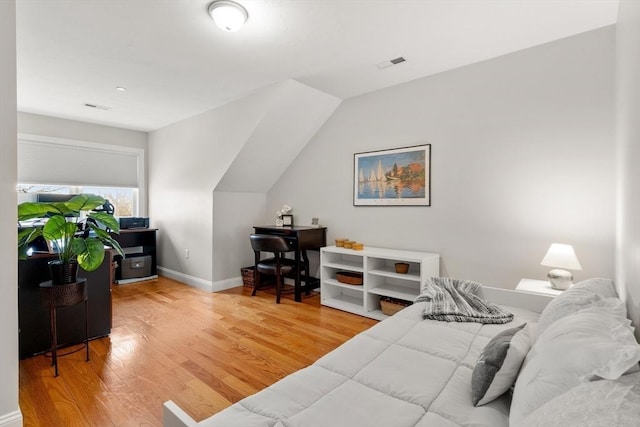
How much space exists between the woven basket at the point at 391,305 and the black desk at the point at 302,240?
1066 millimetres

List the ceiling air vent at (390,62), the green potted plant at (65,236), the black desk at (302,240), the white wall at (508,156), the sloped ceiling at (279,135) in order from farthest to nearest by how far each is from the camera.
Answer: the black desk at (302,240) → the sloped ceiling at (279,135) → the ceiling air vent at (390,62) → the white wall at (508,156) → the green potted plant at (65,236)

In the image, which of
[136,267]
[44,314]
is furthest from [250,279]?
[44,314]

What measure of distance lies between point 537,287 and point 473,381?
1575mm

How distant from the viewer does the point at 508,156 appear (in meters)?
2.72

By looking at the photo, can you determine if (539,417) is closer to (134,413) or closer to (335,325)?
(134,413)

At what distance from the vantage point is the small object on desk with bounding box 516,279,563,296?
2171 mm

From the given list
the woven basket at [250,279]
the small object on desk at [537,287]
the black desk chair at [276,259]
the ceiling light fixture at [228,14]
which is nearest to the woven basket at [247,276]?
the woven basket at [250,279]

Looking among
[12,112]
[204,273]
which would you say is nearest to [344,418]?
[12,112]

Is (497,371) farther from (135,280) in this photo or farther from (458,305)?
(135,280)

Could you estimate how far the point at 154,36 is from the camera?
2371 millimetres

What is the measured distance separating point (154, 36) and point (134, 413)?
2.55 metres

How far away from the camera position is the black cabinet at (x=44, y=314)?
2.35 meters

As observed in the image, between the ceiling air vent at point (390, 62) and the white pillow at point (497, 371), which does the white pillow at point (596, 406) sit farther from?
the ceiling air vent at point (390, 62)

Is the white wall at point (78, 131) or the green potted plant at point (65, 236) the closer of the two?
the green potted plant at point (65, 236)
